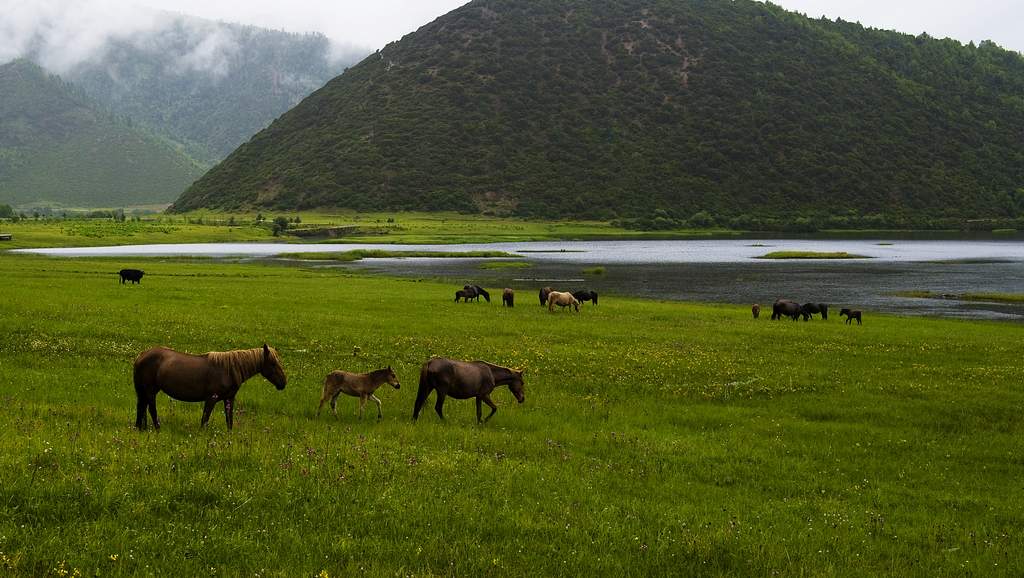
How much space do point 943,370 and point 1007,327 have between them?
2477cm

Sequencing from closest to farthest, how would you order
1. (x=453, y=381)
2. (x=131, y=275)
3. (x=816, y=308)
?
(x=453, y=381) → (x=816, y=308) → (x=131, y=275)

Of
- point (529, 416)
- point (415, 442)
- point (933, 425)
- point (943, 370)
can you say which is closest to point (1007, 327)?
point (943, 370)

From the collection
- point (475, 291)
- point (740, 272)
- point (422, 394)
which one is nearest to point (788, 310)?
point (475, 291)

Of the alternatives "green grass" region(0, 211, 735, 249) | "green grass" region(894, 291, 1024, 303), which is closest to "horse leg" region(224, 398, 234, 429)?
"green grass" region(894, 291, 1024, 303)

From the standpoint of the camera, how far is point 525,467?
1234 centimetres

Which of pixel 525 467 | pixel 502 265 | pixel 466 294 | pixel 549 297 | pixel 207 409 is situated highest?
pixel 207 409

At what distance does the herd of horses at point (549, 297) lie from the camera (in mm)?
46719

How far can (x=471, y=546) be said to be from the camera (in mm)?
8719

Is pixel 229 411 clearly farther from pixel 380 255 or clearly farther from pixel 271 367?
pixel 380 255

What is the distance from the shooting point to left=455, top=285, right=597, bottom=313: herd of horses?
153 feet

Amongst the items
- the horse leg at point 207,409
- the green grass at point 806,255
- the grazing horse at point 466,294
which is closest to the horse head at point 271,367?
the horse leg at point 207,409

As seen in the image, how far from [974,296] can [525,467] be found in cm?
6830

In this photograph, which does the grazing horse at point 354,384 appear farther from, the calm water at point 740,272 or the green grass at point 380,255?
the green grass at point 380,255

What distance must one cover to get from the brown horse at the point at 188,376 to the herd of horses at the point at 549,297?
3345cm
